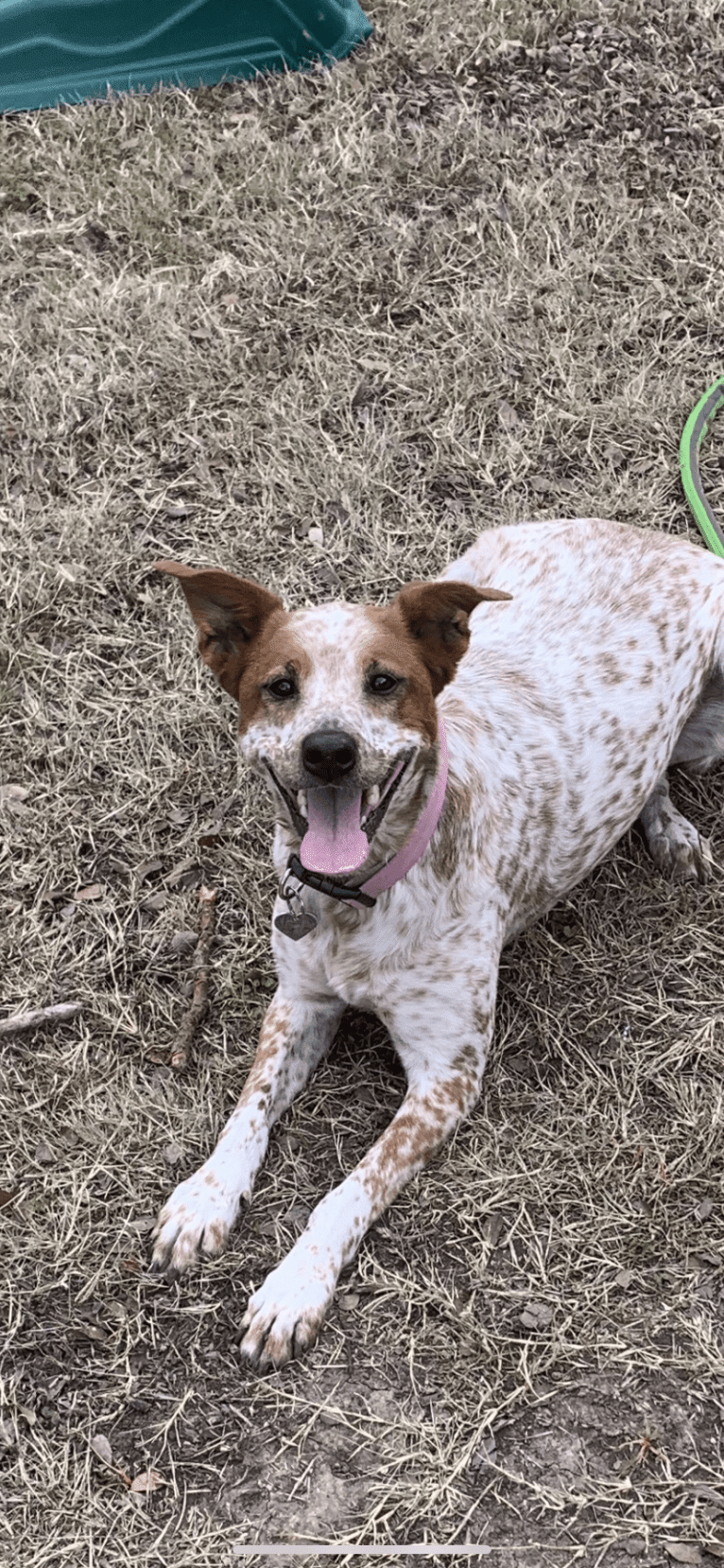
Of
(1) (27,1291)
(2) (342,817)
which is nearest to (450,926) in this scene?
(2) (342,817)

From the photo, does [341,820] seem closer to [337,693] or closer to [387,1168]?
[337,693]

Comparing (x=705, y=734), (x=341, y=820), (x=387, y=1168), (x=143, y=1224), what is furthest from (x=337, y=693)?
(x=705, y=734)

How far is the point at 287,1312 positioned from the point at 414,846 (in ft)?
3.79

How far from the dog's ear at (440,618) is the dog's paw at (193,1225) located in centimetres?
141

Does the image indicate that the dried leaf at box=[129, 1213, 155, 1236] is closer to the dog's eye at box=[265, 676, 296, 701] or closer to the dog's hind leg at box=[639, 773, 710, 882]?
the dog's eye at box=[265, 676, 296, 701]

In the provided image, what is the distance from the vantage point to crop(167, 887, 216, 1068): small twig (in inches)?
148

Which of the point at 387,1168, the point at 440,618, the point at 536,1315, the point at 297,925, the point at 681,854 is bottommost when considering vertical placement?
the point at 536,1315

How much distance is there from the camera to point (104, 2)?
635cm

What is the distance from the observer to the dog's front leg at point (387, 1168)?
312 centimetres

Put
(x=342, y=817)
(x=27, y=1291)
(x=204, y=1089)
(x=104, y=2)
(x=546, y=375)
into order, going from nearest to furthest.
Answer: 1. (x=342, y=817)
2. (x=27, y=1291)
3. (x=204, y=1089)
4. (x=546, y=375)
5. (x=104, y=2)

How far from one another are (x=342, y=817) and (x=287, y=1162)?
1090 mm

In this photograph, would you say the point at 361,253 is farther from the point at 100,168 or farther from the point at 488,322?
the point at 100,168

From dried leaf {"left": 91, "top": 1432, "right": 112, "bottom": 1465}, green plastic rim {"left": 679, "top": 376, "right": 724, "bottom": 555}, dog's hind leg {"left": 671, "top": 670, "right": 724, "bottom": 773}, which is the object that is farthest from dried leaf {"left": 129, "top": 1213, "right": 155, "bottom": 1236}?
green plastic rim {"left": 679, "top": 376, "right": 724, "bottom": 555}

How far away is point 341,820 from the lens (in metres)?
2.99
